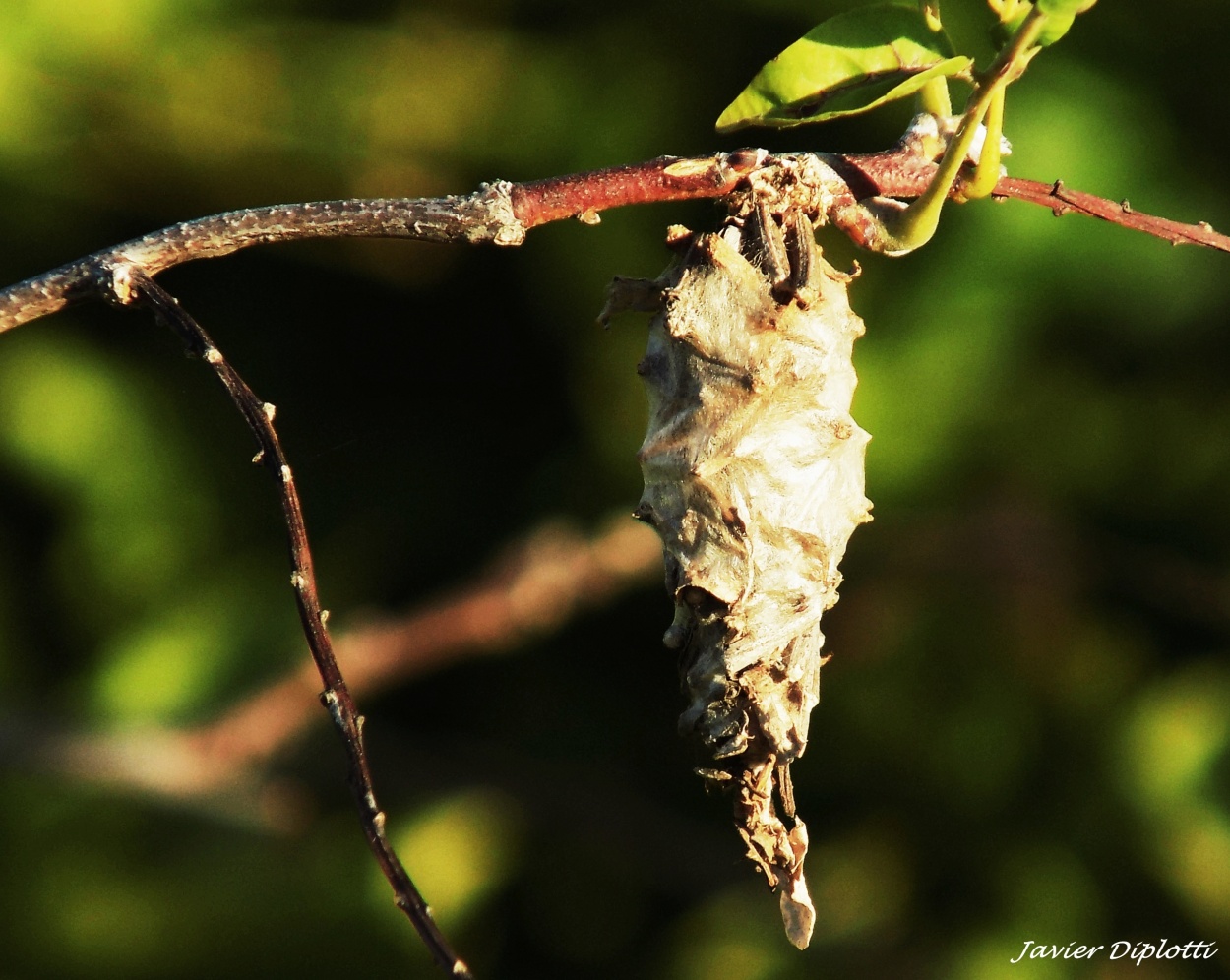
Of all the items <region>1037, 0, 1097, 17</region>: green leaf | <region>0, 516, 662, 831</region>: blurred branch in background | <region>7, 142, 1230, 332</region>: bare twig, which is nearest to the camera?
<region>1037, 0, 1097, 17</region>: green leaf

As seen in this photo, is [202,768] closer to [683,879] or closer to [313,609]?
[683,879]

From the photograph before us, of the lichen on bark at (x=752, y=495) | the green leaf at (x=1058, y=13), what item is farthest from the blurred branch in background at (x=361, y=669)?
the green leaf at (x=1058, y=13)

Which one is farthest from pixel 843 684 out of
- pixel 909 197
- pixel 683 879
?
pixel 909 197

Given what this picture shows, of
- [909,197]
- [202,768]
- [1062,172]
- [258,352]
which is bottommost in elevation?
[909,197]

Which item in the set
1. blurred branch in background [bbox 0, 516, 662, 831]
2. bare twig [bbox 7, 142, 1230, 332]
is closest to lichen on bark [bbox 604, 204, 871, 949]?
bare twig [bbox 7, 142, 1230, 332]

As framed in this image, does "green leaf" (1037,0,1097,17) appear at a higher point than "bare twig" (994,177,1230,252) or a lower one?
lower

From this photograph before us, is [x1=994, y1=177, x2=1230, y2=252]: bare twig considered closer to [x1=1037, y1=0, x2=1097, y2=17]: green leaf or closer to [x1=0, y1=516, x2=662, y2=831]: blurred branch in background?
[x1=1037, y1=0, x2=1097, y2=17]: green leaf

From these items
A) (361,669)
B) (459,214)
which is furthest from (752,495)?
(361,669)
